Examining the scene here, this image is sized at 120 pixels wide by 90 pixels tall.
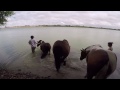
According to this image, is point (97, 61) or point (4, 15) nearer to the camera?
point (97, 61)

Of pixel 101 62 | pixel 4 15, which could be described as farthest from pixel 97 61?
pixel 4 15

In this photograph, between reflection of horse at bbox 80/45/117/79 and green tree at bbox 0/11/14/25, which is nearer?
reflection of horse at bbox 80/45/117/79

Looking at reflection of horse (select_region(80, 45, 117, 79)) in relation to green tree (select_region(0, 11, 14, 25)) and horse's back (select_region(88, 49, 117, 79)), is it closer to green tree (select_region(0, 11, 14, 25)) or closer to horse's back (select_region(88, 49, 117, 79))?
horse's back (select_region(88, 49, 117, 79))

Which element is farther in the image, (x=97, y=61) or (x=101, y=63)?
(x=97, y=61)

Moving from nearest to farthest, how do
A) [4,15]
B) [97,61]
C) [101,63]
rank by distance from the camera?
[101,63] → [97,61] → [4,15]

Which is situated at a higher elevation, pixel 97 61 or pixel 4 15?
pixel 4 15

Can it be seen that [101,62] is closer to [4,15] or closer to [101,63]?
[101,63]

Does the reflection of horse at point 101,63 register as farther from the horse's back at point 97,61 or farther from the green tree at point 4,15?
the green tree at point 4,15

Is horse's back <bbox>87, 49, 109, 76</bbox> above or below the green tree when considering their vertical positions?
below

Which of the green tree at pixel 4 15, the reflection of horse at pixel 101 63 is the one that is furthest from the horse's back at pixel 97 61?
the green tree at pixel 4 15

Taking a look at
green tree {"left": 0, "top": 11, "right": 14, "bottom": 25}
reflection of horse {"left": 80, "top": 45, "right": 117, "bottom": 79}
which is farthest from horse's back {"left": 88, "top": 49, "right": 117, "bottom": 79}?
green tree {"left": 0, "top": 11, "right": 14, "bottom": 25}

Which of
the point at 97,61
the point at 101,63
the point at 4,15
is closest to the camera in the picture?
the point at 101,63

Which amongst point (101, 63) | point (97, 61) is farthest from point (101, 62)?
point (97, 61)

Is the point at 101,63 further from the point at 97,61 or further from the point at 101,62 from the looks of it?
the point at 97,61
